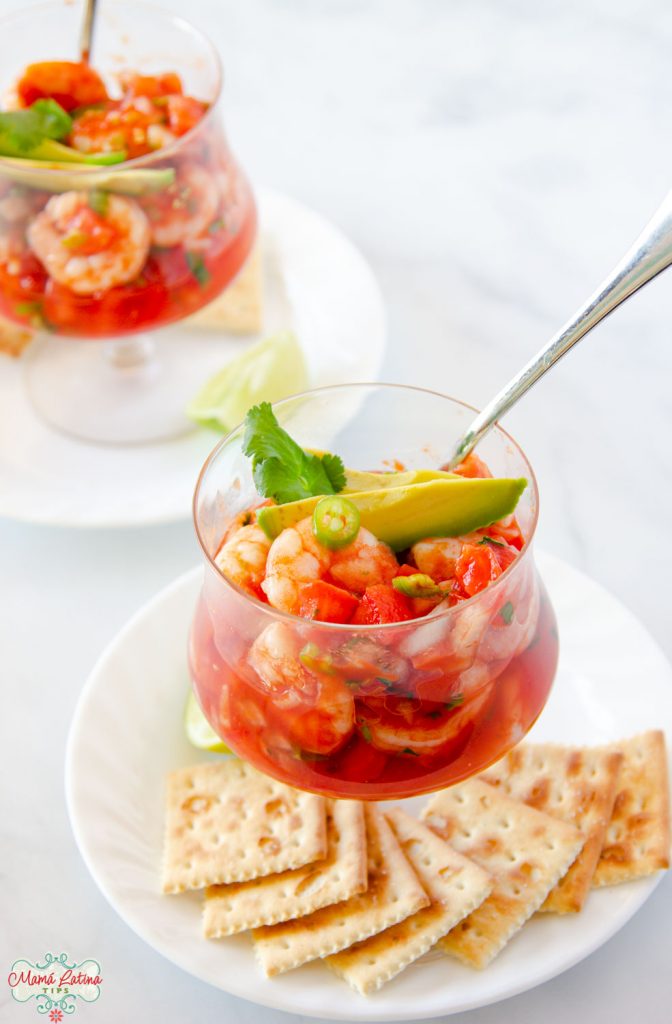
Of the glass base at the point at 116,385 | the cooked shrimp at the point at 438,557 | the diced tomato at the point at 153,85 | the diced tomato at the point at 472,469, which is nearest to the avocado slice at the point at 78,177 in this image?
the diced tomato at the point at 153,85

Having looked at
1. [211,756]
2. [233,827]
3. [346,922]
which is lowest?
[211,756]

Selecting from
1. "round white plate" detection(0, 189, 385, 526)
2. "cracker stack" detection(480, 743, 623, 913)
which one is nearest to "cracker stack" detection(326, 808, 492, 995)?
"cracker stack" detection(480, 743, 623, 913)

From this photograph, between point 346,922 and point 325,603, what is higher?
point 325,603

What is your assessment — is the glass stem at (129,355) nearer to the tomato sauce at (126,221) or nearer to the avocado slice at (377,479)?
the tomato sauce at (126,221)

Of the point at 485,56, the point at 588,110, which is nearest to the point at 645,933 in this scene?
the point at 588,110

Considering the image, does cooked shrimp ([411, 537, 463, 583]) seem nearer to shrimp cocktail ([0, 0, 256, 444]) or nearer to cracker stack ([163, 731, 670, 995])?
cracker stack ([163, 731, 670, 995])

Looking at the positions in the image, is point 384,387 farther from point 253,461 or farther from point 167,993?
point 167,993

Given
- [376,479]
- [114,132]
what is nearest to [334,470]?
[376,479]

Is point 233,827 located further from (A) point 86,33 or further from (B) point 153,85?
(A) point 86,33
